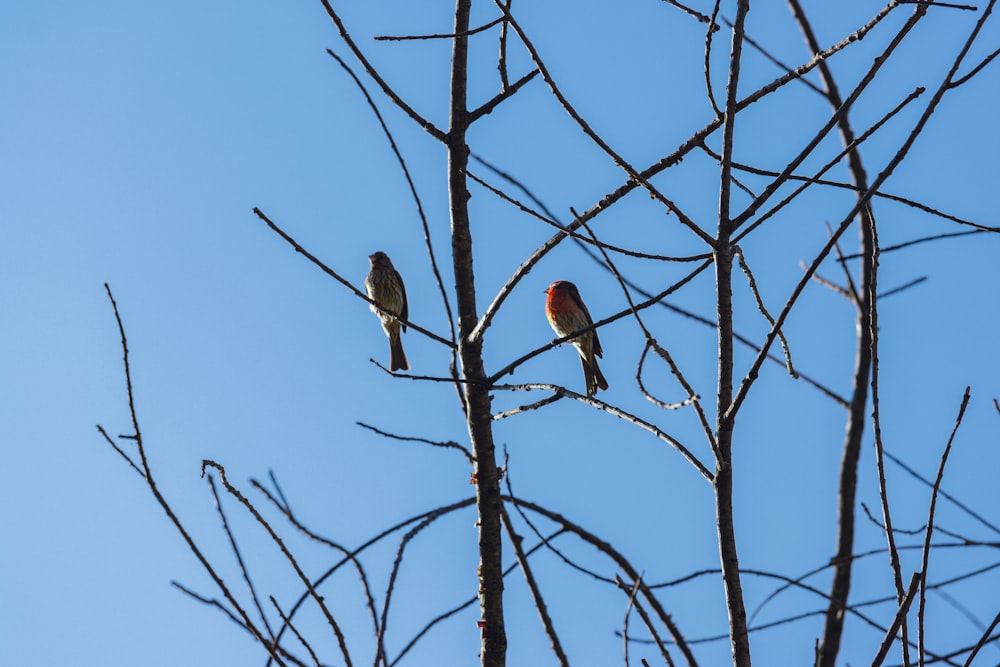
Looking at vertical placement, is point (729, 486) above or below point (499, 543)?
below

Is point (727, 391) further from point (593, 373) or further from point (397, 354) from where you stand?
point (397, 354)

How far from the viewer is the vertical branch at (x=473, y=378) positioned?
10.2 ft

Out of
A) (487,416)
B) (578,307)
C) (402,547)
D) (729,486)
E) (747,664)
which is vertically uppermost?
(578,307)

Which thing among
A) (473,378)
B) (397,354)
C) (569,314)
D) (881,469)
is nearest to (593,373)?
(569,314)

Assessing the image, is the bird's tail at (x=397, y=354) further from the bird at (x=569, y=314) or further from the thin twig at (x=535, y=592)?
the thin twig at (x=535, y=592)

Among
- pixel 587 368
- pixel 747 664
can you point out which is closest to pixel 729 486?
pixel 747 664

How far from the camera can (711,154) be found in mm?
2832

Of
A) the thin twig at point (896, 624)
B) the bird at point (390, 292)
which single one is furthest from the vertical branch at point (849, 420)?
the bird at point (390, 292)

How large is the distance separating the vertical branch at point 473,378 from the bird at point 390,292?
5.93 metres

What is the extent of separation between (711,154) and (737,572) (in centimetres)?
111

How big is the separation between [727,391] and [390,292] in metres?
7.70

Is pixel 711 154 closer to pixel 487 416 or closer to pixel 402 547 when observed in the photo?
pixel 487 416

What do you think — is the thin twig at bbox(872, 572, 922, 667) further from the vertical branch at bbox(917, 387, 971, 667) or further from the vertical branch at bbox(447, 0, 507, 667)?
the vertical branch at bbox(447, 0, 507, 667)

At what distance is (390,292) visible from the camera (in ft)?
32.3
